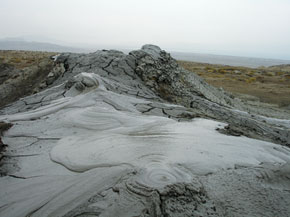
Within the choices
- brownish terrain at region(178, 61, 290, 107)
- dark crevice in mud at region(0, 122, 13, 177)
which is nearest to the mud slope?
dark crevice in mud at region(0, 122, 13, 177)

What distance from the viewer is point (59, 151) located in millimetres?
1827

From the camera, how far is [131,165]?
156cm

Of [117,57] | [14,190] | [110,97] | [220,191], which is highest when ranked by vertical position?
[117,57]

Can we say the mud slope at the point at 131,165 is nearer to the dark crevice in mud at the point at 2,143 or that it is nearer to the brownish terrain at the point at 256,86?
the dark crevice in mud at the point at 2,143

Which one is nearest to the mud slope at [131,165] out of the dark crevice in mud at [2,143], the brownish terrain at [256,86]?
the dark crevice in mud at [2,143]

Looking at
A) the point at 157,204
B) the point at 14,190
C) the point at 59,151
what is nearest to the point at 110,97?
the point at 59,151

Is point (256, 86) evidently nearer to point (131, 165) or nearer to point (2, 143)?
point (131, 165)

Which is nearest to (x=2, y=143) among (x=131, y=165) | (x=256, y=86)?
(x=131, y=165)

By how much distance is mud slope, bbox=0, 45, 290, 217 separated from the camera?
1270 mm

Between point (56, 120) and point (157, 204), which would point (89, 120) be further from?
point (157, 204)

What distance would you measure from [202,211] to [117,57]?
4.19 metres

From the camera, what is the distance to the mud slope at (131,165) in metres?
1.27

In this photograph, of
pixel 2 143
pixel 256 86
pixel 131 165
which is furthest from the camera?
pixel 256 86

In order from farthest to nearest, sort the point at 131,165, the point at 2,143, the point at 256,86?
the point at 256,86 < the point at 2,143 < the point at 131,165
